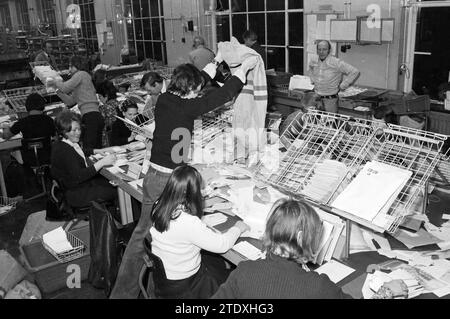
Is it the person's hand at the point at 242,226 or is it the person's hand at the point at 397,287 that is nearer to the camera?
the person's hand at the point at 397,287

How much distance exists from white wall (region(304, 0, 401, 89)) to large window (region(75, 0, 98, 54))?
951cm

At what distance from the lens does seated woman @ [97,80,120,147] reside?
588 centimetres

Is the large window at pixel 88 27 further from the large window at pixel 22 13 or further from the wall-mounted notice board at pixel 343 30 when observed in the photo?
the wall-mounted notice board at pixel 343 30

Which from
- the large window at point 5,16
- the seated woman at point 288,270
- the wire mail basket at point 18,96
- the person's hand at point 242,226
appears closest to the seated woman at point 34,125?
the wire mail basket at point 18,96

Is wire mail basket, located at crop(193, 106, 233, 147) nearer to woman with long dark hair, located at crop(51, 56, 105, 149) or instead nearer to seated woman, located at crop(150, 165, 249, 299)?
seated woman, located at crop(150, 165, 249, 299)

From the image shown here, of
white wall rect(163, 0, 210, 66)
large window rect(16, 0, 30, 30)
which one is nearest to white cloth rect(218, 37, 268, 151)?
white wall rect(163, 0, 210, 66)

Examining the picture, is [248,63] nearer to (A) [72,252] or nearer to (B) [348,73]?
(A) [72,252]

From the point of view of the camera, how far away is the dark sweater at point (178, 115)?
8.91 feet

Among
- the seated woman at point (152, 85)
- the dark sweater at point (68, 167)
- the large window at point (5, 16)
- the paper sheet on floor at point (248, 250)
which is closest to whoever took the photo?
the paper sheet on floor at point (248, 250)

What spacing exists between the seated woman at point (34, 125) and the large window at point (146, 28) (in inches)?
224

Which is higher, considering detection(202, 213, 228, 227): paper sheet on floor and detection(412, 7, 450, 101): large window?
detection(412, 7, 450, 101): large window

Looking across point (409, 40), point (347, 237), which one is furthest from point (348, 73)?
point (347, 237)
